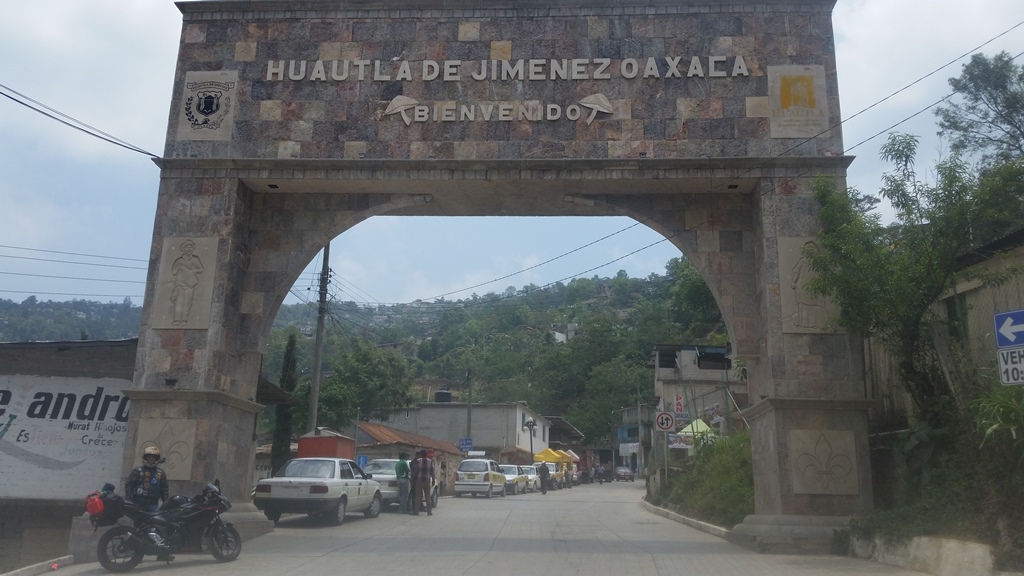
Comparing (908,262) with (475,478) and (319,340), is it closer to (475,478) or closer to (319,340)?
(319,340)

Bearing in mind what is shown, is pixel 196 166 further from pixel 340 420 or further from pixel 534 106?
pixel 340 420

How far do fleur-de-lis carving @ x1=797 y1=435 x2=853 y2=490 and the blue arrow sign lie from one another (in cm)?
450

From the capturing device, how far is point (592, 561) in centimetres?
986

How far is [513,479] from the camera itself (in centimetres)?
3372

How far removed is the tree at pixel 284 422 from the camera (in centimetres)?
2420

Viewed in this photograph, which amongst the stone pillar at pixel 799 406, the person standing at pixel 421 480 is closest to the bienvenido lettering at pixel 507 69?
the stone pillar at pixel 799 406

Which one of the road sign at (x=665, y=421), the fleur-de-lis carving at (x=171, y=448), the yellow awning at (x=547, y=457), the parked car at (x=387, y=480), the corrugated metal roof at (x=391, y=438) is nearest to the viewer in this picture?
the fleur-de-lis carving at (x=171, y=448)

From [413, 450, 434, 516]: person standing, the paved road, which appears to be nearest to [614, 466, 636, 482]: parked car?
[413, 450, 434, 516]: person standing

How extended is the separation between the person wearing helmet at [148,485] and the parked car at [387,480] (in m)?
8.72

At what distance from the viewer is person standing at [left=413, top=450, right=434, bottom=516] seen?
61.6ft

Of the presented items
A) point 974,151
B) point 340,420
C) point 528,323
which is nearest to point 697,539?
point 974,151

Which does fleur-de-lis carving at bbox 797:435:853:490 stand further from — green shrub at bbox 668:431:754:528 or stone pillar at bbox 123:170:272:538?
stone pillar at bbox 123:170:272:538

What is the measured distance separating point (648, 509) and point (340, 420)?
47.1 ft

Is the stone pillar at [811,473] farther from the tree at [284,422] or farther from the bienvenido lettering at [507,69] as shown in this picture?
the tree at [284,422]
